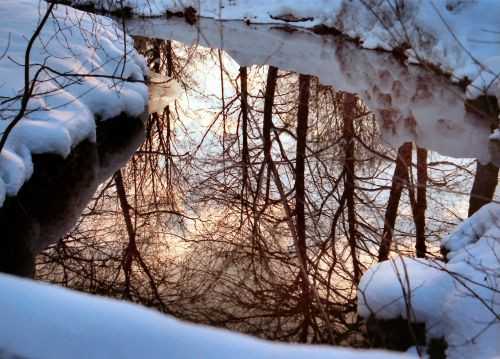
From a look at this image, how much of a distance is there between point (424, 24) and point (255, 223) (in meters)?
4.15

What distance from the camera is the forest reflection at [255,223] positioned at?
3359mm

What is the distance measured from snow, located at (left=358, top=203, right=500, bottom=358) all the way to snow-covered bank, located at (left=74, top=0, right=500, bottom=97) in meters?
1.96

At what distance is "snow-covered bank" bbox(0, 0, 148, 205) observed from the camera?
12.3 ft

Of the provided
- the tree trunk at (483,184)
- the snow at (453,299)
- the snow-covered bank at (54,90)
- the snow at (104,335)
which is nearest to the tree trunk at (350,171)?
the snow at (453,299)

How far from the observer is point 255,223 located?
13.0 feet

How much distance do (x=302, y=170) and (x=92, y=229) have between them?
1909 millimetres

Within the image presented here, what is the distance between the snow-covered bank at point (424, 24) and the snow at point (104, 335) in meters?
3.69

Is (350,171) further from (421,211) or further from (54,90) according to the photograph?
(54,90)

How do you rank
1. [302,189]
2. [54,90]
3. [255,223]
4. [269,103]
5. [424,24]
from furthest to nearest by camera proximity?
[424,24], [269,103], [302,189], [255,223], [54,90]

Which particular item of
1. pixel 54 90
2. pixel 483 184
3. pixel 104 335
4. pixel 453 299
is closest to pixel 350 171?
pixel 483 184

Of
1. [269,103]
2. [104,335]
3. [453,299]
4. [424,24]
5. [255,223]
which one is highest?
[424,24]

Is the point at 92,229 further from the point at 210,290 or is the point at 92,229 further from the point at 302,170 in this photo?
the point at 302,170

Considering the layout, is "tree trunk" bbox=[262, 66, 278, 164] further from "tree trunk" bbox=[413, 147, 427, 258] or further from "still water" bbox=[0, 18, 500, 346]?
"tree trunk" bbox=[413, 147, 427, 258]

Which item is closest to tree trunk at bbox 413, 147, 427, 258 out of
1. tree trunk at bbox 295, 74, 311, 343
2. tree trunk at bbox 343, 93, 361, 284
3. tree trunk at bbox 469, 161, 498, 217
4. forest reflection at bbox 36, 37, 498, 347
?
forest reflection at bbox 36, 37, 498, 347
